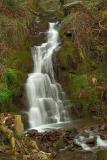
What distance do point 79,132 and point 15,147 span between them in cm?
350

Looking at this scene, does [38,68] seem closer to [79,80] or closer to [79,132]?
[79,80]

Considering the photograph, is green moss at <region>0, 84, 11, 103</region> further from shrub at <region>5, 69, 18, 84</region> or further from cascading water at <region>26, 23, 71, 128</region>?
cascading water at <region>26, 23, 71, 128</region>

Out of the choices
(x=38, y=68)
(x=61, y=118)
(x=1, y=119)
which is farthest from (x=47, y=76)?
(x=1, y=119)

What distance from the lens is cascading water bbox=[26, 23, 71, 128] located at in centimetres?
1647

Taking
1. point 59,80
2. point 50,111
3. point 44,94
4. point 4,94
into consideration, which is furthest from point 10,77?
point 59,80

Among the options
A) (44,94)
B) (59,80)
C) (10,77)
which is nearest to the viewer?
(10,77)

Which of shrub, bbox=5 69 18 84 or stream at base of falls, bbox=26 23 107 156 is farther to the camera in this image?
shrub, bbox=5 69 18 84

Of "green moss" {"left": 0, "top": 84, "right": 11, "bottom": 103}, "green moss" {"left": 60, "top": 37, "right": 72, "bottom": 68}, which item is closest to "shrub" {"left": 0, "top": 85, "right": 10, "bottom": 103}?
"green moss" {"left": 0, "top": 84, "right": 11, "bottom": 103}

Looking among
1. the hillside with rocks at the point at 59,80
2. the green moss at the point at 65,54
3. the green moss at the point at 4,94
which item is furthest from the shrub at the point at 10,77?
the green moss at the point at 65,54

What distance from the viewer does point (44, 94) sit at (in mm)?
17391

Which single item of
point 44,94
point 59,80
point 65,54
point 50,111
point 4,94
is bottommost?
point 50,111

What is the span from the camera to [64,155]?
12.5 meters

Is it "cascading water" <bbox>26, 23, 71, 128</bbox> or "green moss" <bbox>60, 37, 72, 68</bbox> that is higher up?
"green moss" <bbox>60, 37, 72, 68</bbox>

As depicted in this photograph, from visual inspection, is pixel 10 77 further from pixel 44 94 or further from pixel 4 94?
pixel 44 94
